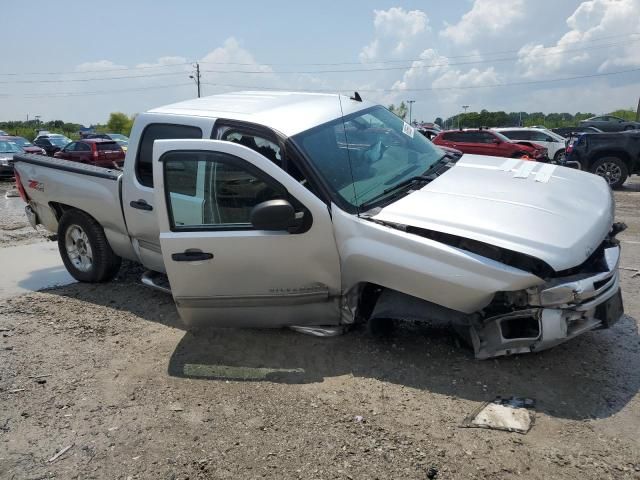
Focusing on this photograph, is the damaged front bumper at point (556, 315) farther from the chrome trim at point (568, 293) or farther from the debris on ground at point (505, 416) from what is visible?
the debris on ground at point (505, 416)

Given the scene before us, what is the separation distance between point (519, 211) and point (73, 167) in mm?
4508

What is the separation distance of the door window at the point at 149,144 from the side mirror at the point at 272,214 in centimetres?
156

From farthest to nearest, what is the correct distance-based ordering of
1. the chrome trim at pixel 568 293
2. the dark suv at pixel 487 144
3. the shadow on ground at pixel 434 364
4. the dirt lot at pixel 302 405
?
the dark suv at pixel 487 144 < the shadow on ground at pixel 434 364 < the chrome trim at pixel 568 293 < the dirt lot at pixel 302 405

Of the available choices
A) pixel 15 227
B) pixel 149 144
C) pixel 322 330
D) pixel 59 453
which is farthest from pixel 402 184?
pixel 15 227

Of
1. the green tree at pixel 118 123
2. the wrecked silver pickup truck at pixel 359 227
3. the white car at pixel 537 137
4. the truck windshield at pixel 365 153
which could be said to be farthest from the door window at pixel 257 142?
the green tree at pixel 118 123

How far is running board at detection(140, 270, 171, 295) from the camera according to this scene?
16.0 feet

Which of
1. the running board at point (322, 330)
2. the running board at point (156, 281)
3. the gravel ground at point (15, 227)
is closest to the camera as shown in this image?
the running board at point (322, 330)

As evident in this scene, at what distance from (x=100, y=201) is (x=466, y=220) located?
3694 mm

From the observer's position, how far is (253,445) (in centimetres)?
292

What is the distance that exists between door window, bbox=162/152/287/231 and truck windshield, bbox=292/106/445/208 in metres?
0.42

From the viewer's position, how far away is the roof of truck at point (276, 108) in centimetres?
412

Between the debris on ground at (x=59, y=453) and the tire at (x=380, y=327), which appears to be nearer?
the debris on ground at (x=59, y=453)

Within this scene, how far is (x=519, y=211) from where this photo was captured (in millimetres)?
3379

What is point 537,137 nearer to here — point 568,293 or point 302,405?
point 568,293
